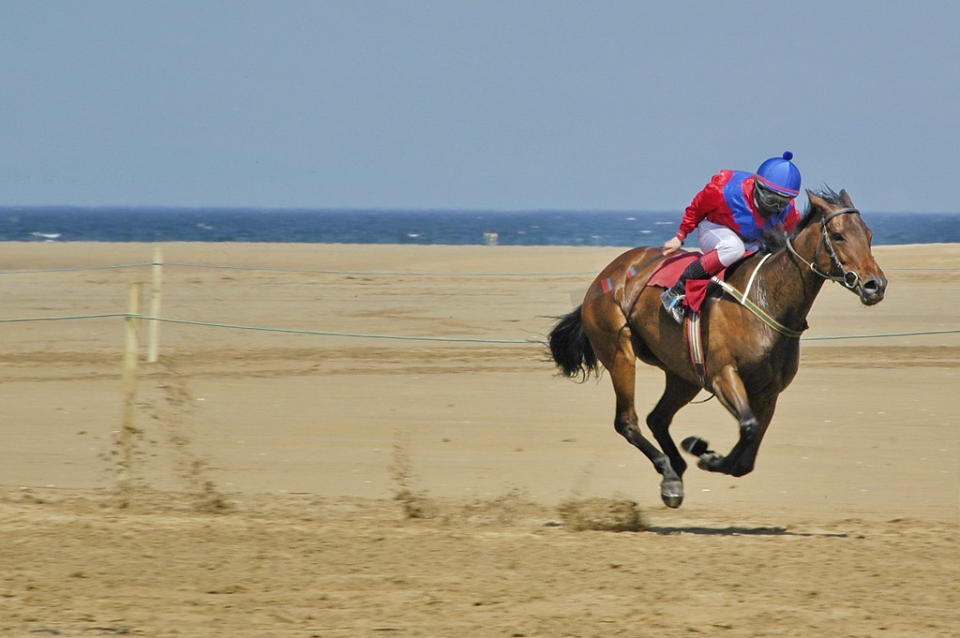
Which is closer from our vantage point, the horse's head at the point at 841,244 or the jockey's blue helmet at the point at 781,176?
the horse's head at the point at 841,244

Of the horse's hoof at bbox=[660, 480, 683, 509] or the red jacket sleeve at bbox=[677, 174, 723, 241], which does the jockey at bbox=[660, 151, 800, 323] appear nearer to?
the red jacket sleeve at bbox=[677, 174, 723, 241]

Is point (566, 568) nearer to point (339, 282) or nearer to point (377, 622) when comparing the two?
point (377, 622)

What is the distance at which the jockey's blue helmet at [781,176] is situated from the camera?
772cm

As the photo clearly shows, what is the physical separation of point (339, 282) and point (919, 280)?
10288 millimetres

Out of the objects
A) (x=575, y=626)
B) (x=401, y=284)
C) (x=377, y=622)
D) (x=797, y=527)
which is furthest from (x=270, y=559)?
(x=401, y=284)

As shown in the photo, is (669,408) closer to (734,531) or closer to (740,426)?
(734,531)

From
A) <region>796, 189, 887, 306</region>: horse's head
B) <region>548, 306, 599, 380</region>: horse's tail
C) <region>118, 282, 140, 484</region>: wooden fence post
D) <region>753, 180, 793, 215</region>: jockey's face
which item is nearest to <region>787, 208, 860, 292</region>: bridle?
<region>796, 189, 887, 306</region>: horse's head

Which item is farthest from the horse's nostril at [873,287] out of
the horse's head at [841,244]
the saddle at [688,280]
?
the saddle at [688,280]

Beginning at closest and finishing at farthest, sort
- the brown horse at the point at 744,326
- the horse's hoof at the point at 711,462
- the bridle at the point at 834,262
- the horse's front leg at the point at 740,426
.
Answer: the bridle at the point at 834,262, the brown horse at the point at 744,326, the horse's front leg at the point at 740,426, the horse's hoof at the point at 711,462

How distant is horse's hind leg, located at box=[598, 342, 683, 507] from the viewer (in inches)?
322

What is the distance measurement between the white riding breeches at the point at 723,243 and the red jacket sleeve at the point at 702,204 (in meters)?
0.07

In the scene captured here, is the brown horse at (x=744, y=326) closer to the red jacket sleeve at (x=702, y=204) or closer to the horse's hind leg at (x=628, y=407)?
the horse's hind leg at (x=628, y=407)

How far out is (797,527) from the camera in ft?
26.8

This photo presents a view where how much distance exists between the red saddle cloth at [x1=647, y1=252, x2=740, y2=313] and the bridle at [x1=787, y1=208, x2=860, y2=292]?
0.59 m
